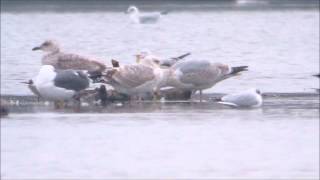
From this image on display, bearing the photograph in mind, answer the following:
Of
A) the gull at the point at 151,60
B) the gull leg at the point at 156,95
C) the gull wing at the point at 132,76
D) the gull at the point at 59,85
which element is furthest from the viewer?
the gull at the point at 151,60

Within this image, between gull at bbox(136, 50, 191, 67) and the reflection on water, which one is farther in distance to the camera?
gull at bbox(136, 50, 191, 67)

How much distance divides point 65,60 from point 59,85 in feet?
8.44

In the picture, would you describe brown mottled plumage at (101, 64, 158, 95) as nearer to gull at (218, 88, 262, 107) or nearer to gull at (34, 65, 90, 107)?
gull at (34, 65, 90, 107)

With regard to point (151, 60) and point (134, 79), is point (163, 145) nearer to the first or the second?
point (134, 79)

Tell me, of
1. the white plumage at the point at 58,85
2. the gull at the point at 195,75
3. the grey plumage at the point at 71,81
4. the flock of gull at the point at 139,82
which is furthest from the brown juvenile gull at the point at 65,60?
the white plumage at the point at 58,85

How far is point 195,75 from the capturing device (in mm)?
17984

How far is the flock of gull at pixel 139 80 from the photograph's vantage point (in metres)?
17.2

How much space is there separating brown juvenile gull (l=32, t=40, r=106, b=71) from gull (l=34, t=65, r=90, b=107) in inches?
56.4

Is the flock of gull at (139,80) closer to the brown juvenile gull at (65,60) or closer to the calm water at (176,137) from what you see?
the brown juvenile gull at (65,60)

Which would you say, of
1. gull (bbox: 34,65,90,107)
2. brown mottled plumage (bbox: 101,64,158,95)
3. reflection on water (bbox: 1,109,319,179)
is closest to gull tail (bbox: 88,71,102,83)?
brown mottled plumage (bbox: 101,64,158,95)

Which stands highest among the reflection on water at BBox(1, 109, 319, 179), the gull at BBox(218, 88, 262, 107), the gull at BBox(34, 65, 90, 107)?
the gull at BBox(34, 65, 90, 107)

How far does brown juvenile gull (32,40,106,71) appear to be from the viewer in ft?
63.4

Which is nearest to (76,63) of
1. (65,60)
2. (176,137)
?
(65,60)

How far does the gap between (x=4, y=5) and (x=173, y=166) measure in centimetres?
5248
